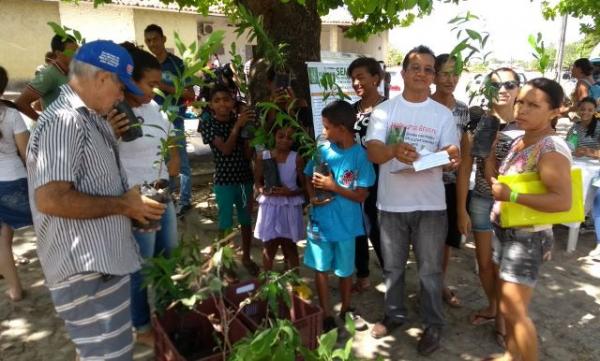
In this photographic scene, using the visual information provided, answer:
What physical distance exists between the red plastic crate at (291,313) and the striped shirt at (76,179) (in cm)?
85

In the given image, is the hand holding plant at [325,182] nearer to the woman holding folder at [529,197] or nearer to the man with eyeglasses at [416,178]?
the man with eyeglasses at [416,178]

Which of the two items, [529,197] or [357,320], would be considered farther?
[357,320]

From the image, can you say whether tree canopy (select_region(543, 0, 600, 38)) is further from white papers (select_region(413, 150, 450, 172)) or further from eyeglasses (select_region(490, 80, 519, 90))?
white papers (select_region(413, 150, 450, 172))

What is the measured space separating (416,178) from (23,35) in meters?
17.8

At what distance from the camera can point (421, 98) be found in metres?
2.78

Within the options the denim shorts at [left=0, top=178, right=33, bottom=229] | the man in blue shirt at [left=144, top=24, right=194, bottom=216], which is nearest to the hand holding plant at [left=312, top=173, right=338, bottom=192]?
the denim shorts at [left=0, top=178, right=33, bottom=229]

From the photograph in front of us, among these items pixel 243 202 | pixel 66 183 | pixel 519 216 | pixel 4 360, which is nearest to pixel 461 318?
pixel 519 216

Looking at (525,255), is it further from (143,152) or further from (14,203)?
(14,203)

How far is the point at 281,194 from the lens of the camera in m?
3.54

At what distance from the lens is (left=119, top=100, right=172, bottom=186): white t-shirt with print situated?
2.63 m

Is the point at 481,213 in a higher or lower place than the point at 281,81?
lower

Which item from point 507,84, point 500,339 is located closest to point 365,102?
point 507,84

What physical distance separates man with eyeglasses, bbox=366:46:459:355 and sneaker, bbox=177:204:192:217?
10.7 feet

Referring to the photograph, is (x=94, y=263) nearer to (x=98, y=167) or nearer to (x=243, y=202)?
(x=98, y=167)
